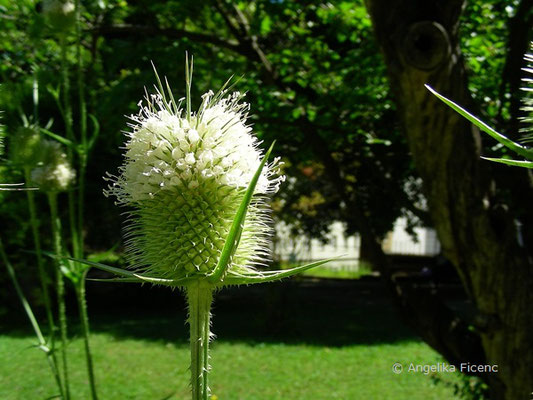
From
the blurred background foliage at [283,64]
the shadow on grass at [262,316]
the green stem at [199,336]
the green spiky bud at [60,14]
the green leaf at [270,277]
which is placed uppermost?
the blurred background foliage at [283,64]

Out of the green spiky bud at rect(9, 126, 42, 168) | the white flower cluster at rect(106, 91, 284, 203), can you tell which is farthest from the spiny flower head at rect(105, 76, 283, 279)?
the green spiky bud at rect(9, 126, 42, 168)

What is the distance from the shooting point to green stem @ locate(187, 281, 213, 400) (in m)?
1.32

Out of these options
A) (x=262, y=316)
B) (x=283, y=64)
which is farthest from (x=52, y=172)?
(x=262, y=316)

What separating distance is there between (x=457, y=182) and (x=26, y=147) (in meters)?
2.56

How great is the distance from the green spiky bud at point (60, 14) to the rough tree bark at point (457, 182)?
1.80 metres

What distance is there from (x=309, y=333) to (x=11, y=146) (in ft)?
26.9

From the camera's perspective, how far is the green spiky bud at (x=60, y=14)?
2477mm

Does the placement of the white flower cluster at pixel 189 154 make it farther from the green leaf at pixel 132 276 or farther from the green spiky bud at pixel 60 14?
the green spiky bud at pixel 60 14

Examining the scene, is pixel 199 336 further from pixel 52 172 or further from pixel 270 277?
pixel 52 172

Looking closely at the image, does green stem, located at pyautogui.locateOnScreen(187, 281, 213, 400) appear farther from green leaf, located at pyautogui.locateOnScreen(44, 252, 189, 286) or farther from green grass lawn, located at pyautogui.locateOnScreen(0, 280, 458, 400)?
green grass lawn, located at pyautogui.locateOnScreen(0, 280, 458, 400)

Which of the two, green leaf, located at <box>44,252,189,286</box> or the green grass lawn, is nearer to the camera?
green leaf, located at <box>44,252,189,286</box>

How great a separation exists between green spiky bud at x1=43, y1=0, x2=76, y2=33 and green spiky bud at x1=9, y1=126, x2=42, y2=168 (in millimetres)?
513

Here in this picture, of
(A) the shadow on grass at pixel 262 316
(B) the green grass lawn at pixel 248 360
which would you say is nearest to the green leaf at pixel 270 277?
(B) the green grass lawn at pixel 248 360

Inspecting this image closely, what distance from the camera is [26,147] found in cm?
250
